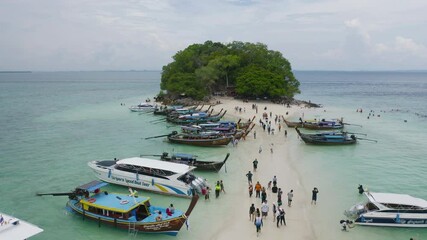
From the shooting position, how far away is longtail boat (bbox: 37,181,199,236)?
731 inches

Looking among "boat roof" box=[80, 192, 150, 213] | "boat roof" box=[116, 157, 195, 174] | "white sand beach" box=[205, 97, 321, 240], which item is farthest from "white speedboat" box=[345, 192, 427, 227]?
"boat roof" box=[80, 192, 150, 213]

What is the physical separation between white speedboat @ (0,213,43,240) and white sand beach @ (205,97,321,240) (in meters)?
8.64

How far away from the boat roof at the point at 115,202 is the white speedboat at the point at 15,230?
3834mm

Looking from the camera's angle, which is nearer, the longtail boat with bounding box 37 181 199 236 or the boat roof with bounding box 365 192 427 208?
the longtail boat with bounding box 37 181 199 236

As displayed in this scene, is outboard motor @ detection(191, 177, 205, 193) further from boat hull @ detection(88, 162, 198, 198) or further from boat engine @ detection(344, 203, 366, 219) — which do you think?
boat engine @ detection(344, 203, 366, 219)

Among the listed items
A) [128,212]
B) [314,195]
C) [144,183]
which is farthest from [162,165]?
[314,195]

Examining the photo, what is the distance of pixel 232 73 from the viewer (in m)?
81.6

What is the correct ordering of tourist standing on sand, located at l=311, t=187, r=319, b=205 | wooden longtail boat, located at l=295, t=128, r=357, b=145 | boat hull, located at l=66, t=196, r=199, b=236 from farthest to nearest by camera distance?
wooden longtail boat, located at l=295, t=128, r=357, b=145
tourist standing on sand, located at l=311, t=187, r=319, b=205
boat hull, located at l=66, t=196, r=199, b=236

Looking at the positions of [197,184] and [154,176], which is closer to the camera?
[197,184]

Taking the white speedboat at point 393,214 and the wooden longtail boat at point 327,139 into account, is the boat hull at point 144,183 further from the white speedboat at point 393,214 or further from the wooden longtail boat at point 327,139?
the wooden longtail boat at point 327,139

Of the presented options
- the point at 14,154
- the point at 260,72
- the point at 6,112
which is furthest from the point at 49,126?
the point at 260,72

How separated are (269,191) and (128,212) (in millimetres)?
10345

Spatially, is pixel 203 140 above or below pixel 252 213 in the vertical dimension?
above

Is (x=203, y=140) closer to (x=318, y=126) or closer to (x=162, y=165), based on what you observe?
(x=162, y=165)
